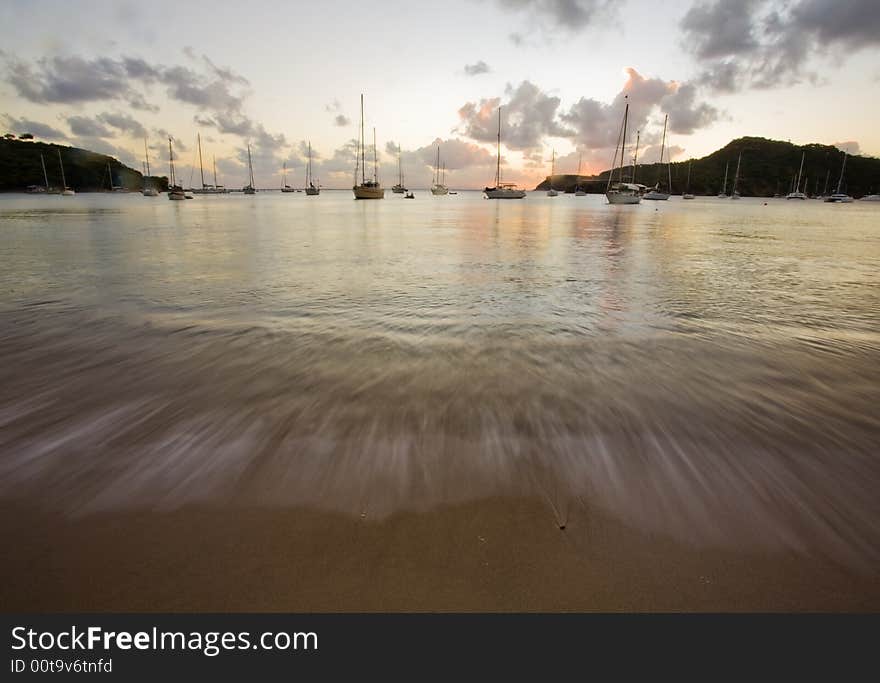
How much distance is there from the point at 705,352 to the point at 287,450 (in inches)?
266

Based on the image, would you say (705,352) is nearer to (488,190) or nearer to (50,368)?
(50,368)

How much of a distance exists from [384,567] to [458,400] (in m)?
2.67

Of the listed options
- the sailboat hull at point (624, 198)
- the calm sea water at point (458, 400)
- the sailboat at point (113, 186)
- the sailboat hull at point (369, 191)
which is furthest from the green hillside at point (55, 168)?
the calm sea water at point (458, 400)

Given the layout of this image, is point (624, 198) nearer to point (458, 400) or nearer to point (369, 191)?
point (369, 191)

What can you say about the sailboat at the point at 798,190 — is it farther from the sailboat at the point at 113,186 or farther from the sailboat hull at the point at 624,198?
the sailboat at the point at 113,186

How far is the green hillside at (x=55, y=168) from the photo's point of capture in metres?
148

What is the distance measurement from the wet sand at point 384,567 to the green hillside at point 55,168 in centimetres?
19811

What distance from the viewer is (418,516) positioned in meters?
3.12

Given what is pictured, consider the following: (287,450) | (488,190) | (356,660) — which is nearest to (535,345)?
(287,450)

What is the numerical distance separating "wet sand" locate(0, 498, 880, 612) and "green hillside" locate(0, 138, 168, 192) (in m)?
Result: 198

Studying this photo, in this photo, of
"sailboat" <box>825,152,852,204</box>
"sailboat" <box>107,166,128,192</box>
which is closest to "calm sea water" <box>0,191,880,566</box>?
"sailboat" <box>825,152,852,204</box>

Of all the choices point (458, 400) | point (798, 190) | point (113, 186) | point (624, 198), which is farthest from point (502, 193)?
point (113, 186)

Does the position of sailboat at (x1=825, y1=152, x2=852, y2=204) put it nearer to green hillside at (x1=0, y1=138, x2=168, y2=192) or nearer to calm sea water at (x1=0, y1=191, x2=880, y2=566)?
calm sea water at (x1=0, y1=191, x2=880, y2=566)

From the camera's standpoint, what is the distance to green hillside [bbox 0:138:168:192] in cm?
14812
